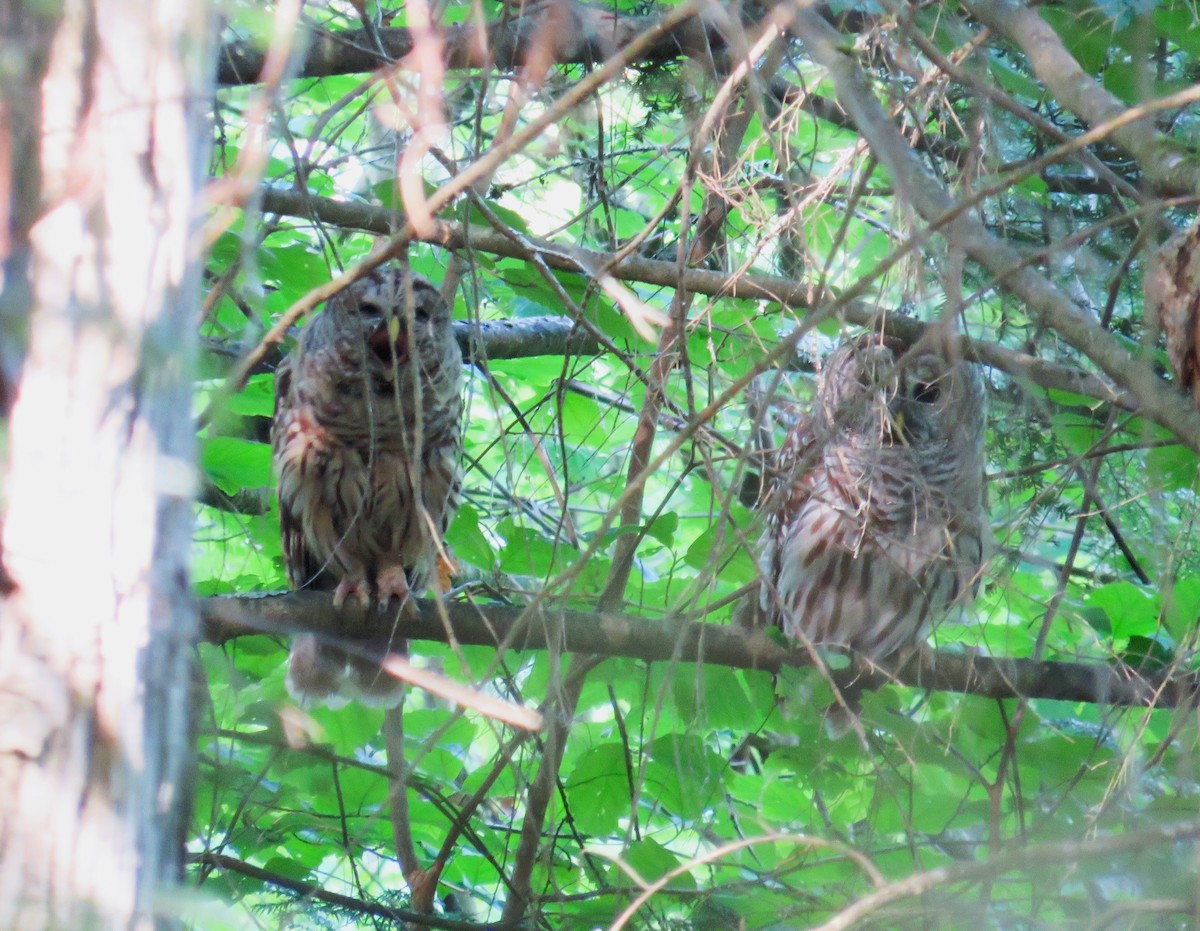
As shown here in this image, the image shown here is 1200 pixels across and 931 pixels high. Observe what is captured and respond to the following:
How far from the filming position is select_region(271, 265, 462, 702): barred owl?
3621mm

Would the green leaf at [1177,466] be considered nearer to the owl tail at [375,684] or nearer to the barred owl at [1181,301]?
the barred owl at [1181,301]

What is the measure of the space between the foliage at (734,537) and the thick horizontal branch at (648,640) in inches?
2.8

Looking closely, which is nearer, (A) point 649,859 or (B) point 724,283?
(B) point 724,283

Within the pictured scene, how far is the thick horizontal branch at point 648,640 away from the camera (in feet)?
8.95

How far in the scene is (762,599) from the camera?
429 centimetres

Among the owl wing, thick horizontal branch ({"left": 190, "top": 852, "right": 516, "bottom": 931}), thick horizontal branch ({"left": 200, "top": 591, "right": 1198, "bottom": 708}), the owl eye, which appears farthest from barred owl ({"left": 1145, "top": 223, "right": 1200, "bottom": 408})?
the owl wing

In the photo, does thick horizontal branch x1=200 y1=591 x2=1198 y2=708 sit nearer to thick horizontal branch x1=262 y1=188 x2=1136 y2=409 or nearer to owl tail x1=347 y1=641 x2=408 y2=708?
owl tail x1=347 y1=641 x2=408 y2=708

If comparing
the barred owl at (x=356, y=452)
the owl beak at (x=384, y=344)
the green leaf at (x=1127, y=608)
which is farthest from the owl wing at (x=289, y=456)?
the green leaf at (x=1127, y=608)

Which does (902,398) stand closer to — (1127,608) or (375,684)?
(1127,608)

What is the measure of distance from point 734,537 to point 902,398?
6.36 feet

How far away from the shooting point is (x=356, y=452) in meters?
3.91

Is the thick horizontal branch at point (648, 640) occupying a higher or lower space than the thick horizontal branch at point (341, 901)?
higher

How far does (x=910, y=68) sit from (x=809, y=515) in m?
2.57

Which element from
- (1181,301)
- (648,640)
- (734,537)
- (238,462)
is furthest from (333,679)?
(1181,301)
